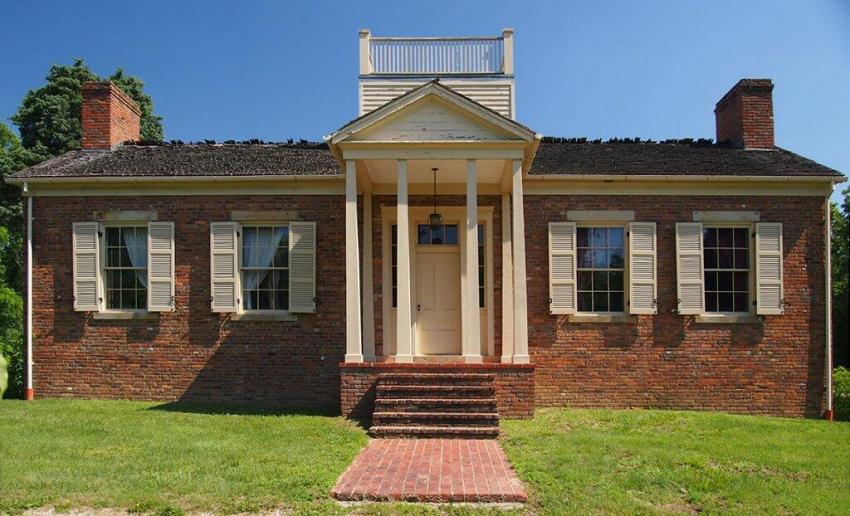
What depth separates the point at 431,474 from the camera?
6102 millimetres

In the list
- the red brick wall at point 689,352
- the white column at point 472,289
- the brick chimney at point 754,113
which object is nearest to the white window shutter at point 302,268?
the white column at point 472,289

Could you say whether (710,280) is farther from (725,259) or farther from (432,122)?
(432,122)

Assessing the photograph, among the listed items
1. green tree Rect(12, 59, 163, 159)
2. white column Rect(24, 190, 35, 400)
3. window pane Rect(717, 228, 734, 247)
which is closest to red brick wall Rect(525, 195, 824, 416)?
window pane Rect(717, 228, 734, 247)

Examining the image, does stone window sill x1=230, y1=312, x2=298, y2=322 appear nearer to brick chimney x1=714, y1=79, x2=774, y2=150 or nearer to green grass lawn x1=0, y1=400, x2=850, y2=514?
green grass lawn x1=0, y1=400, x2=850, y2=514

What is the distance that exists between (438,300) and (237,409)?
3.99 metres

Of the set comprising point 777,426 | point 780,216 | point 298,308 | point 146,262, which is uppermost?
point 780,216

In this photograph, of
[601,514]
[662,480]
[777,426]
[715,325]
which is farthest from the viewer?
[715,325]

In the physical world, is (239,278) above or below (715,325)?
above

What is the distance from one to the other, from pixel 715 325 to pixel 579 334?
7.91 feet

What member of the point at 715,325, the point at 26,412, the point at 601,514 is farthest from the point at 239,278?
the point at 715,325

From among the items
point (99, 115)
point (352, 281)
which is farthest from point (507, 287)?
point (99, 115)

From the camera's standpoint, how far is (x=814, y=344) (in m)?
10.6

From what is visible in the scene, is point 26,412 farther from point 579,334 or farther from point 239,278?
point 579,334

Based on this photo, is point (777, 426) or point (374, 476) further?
point (777, 426)
